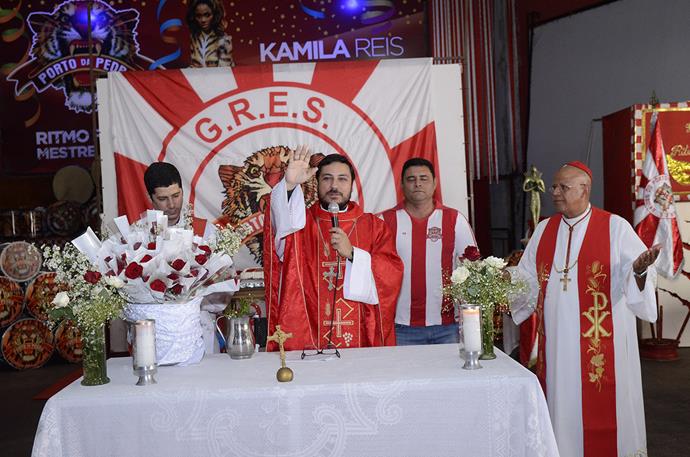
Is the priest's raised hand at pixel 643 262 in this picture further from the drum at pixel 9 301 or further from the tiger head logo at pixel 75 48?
the tiger head logo at pixel 75 48

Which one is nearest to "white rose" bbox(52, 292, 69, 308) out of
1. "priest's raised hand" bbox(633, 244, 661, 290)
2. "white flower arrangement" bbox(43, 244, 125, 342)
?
"white flower arrangement" bbox(43, 244, 125, 342)

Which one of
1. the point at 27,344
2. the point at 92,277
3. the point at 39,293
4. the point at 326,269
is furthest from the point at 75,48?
the point at 92,277

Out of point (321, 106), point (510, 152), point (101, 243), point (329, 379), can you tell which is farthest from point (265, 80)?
point (510, 152)

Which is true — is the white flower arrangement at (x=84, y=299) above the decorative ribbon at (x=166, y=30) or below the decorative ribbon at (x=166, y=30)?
below

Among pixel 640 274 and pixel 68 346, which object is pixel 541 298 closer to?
pixel 640 274

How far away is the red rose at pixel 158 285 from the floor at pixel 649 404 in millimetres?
2920

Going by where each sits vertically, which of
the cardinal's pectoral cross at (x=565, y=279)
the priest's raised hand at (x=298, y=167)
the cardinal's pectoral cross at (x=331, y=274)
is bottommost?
the cardinal's pectoral cross at (x=565, y=279)

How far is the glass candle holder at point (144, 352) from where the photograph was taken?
2.61 meters

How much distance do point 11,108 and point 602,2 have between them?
7546 mm

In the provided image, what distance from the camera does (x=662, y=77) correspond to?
324 inches

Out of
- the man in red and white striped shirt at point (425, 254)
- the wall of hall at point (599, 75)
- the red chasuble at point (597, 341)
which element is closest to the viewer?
the red chasuble at point (597, 341)

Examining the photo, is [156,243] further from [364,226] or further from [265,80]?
[265,80]

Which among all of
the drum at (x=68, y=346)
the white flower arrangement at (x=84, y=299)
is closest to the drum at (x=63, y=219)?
the drum at (x=68, y=346)

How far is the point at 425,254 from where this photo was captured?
13.6 feet
